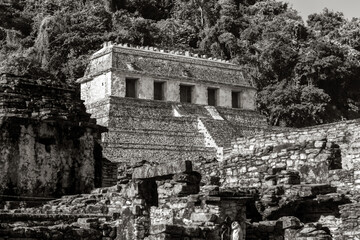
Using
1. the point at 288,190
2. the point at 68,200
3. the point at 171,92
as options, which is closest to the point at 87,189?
the point at 68,200

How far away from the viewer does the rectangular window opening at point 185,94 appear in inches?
1676

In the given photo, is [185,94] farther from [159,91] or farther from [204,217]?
[204,217]

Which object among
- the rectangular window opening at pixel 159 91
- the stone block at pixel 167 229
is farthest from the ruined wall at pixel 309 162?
the rectangular window opening at pixel 159 91

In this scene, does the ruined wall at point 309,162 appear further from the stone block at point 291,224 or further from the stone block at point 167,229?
the stone block at point 167,229

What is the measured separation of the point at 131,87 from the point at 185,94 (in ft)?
11.7

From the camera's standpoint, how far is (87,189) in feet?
54.4

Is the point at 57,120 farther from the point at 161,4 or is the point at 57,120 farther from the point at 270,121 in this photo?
the point at 161,4

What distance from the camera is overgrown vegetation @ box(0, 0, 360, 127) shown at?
4856 cm

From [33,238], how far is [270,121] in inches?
1588

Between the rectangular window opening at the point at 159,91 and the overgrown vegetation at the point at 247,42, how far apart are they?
7202 mm

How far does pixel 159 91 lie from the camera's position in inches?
1644

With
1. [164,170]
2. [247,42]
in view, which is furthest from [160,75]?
[164,170]

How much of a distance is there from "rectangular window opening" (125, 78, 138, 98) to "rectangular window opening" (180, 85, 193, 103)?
10.2 feet

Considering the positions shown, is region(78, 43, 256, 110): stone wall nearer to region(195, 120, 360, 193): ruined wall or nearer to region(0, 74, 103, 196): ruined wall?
region(0, 74, 103, 196): ruined wall
